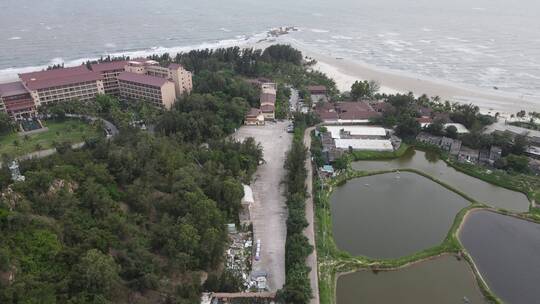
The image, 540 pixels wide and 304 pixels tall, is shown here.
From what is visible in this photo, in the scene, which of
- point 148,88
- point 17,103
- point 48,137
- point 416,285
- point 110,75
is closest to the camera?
point 416,285

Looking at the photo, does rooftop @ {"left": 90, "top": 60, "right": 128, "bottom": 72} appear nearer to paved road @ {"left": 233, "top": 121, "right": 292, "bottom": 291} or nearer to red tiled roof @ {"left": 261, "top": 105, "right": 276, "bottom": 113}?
paved road @ {"left": 233, "top": 121, "right": 292, "bottom": 291}

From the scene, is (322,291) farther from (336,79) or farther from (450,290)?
(336,79)

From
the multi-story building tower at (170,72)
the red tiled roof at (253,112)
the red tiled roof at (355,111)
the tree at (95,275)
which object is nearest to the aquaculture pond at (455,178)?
the red tiled roof at (355,111)

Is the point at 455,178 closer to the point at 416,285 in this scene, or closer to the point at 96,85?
the point at 416,285

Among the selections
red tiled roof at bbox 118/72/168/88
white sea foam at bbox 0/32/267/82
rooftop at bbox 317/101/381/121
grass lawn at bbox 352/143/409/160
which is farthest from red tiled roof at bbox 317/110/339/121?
white sea foam at bbox 0/32/267/82

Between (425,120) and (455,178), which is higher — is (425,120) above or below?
above

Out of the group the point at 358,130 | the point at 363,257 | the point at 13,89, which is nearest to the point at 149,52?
the point at 13,89

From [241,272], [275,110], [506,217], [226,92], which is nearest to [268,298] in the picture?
[241,272]
